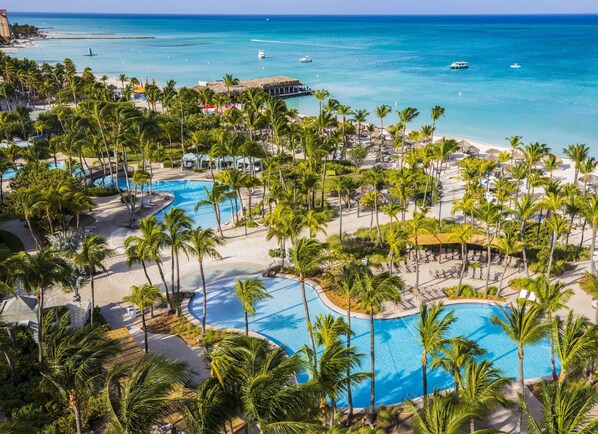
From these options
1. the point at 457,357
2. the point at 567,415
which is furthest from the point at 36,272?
the point at 567,415

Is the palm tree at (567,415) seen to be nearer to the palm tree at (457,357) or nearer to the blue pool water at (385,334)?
the palm tree at (457,357)

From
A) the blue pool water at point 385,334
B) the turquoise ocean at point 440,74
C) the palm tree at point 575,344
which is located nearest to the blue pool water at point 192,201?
the blue pool water at point 385,334

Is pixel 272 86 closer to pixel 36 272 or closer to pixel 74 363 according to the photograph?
pixel 36 272

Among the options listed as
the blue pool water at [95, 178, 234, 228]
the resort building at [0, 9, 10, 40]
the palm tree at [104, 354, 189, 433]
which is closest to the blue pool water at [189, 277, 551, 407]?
the palm tree at [104, 354, 189, 433]

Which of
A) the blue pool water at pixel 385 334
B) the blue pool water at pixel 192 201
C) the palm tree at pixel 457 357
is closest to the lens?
the palm tree at pixel 457 357

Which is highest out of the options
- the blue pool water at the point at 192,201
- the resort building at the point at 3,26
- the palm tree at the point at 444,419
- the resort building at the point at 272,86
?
the resort building at the point at 3,26

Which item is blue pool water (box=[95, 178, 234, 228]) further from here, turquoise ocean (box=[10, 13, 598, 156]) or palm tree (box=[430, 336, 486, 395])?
turquoise ocean (box=[10, 13, 598, 156])
